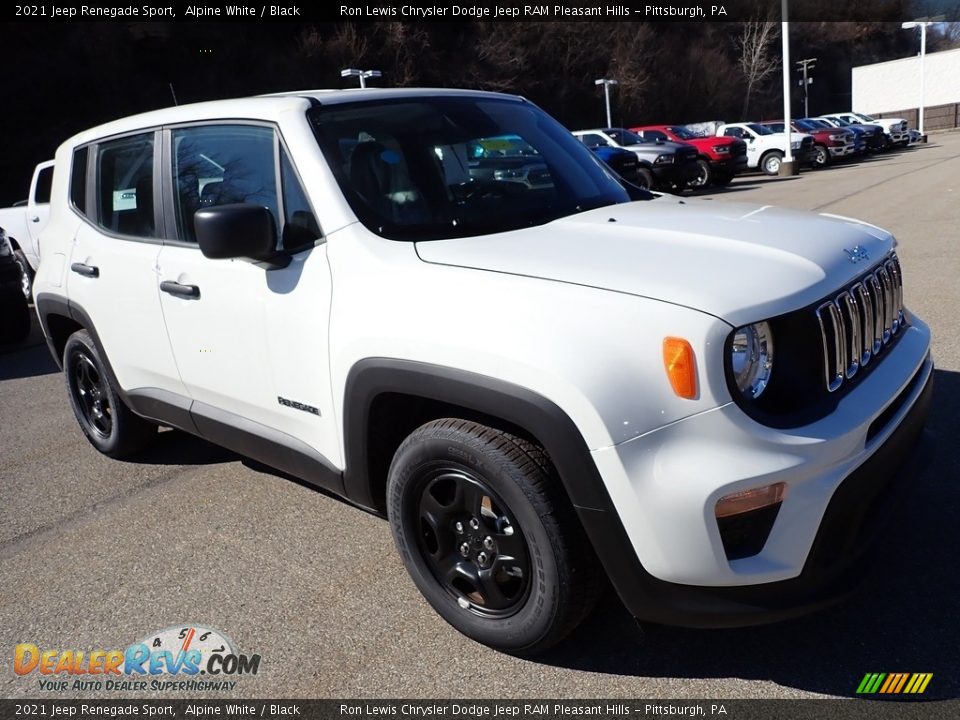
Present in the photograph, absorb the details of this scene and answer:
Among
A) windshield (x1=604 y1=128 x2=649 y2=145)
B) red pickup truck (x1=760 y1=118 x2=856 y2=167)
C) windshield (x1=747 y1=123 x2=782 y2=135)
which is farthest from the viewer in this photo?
red pickup truck (x1=760 y1=118 x2=856 y2=167)

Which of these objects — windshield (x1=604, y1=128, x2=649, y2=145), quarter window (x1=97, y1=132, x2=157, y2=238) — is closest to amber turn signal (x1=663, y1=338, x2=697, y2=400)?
quarter window (x1=97, y1=132, x2=157, y2=238)

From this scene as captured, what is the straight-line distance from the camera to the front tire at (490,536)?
2.44 m

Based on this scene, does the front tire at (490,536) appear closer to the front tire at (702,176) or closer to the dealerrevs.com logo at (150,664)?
the dealerrevs.com logo at (150,664)

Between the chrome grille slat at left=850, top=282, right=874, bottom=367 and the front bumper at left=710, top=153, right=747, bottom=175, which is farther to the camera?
the front bumper at left=710, top=153, right=747, bottom=175

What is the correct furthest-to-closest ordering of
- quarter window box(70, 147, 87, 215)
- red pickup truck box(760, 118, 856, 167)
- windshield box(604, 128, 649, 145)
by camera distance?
red pickup truck box(760, 118, 856, 167) → windshield box(604, 128, 649, 145) → quarter window box(70, 147, 87, 215)

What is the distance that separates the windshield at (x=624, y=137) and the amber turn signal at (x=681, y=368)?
70.2 feet

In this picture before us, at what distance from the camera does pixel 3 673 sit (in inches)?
115

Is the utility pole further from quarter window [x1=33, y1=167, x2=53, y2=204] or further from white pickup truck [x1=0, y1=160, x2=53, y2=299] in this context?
white pickup truck [x1=0, y1=160, x2=53, y2=299]

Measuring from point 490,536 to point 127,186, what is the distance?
2.64 meters

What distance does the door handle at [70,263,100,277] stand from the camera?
164 inches

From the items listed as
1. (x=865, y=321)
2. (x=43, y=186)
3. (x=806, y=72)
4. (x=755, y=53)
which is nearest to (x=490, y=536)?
(x=865, y=321)

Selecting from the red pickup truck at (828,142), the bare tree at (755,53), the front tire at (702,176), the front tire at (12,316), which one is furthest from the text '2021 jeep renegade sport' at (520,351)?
the bare tree at (755,53)

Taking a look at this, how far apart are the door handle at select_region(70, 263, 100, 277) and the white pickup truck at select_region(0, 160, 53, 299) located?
7.48 metres

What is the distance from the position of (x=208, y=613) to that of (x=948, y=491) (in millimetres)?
3023
